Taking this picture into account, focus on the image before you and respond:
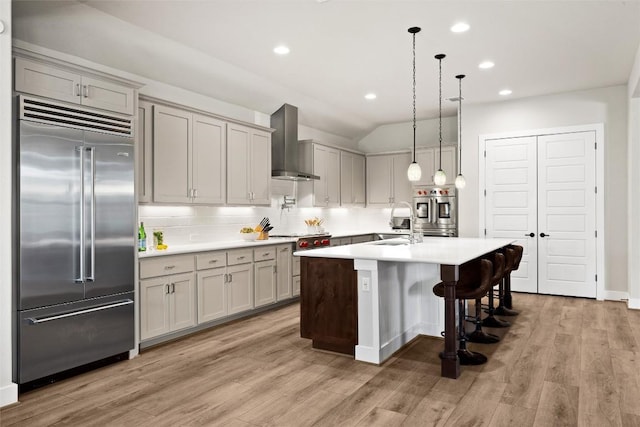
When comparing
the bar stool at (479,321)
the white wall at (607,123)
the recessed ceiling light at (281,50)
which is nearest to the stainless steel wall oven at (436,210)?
the white wall at (607,123)

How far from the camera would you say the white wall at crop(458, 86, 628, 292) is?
5891 mm

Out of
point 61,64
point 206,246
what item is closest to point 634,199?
point 206,246

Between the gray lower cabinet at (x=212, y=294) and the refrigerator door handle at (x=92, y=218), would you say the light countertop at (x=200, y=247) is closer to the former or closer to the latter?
the gray lower cabinet at (x=212, y=294)

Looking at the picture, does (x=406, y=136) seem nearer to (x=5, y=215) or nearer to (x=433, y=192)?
(x=433, y=192)

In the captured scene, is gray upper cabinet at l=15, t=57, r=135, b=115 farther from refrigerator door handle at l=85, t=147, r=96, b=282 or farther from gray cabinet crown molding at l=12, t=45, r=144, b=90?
refrigerator door handle at l=85, t=147, r=96, b=282

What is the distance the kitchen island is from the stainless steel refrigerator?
1.55m

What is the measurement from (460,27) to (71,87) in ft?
10.8

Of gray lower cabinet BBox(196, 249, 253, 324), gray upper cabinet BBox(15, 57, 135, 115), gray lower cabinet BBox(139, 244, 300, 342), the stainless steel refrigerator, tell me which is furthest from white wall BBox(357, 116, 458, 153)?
the stainless steel refrigerator

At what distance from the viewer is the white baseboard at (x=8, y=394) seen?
2.79 metres

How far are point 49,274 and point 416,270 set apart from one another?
3126 millimetres

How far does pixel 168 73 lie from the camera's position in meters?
4.64

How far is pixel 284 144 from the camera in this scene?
6.15 metres

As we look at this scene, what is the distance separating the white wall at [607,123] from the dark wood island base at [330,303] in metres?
4.21

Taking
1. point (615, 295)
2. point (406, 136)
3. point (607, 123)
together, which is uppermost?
point (406, 136)
